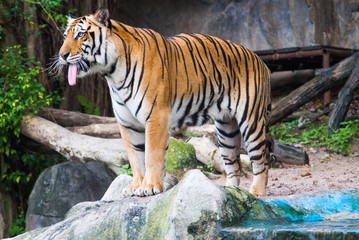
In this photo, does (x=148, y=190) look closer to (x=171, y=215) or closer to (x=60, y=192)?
A: (x=171, y=215)

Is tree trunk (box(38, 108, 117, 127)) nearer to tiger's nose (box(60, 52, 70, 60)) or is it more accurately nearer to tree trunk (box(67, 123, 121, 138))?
tree trunk (box(67, 123, 121, 138))

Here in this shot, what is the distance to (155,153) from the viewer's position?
3986mm

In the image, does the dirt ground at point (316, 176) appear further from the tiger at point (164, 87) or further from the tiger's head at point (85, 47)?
the tiger's head at point (85, 47)

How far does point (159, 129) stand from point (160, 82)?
1.30 feet

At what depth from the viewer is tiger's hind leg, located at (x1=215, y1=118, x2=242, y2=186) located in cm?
509

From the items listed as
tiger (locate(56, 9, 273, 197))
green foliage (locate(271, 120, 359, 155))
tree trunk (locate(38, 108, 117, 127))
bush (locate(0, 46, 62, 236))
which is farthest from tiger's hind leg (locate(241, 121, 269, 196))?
green foliage (locate(271, 120, 359, 155))

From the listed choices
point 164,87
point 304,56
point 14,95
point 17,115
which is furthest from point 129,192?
point 304,56

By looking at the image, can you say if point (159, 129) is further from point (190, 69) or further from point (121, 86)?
point (190, 69)

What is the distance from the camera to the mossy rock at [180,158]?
6672 mm

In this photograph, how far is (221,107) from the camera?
477cm

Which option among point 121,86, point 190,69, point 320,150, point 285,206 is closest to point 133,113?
point 121,86

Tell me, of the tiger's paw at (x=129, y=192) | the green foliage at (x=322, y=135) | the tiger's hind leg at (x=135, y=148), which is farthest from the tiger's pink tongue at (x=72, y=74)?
the green foliage at (x=322, y=135)

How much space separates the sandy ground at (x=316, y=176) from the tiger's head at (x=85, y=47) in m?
2.21

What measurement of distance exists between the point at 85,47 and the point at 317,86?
639 cm
